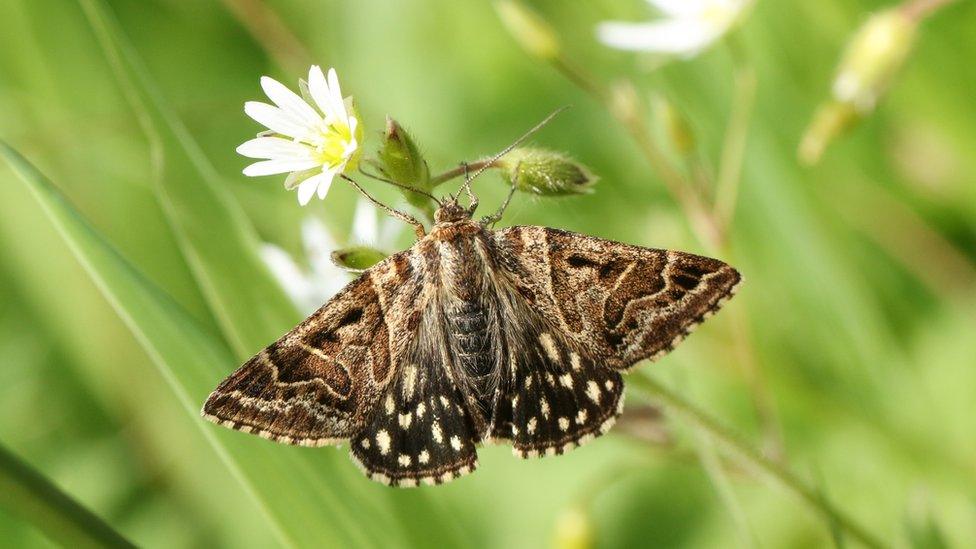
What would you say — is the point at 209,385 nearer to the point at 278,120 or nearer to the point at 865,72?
the point at 278,120

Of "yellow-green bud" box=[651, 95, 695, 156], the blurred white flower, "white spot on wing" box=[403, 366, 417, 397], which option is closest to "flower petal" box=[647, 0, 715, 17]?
"yellow-green bud" box=[651, 95, 695, 156]

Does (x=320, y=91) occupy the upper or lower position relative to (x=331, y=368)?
upper

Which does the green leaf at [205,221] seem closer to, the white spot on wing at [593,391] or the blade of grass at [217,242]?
the blade of grass at [217,242]

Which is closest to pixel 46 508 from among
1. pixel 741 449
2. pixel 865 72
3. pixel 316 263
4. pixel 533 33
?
pixel 741 449

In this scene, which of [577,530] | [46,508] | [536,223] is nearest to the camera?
[46,508]

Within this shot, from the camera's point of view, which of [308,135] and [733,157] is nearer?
[308,135]

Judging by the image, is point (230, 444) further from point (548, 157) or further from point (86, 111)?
point (86, 111)

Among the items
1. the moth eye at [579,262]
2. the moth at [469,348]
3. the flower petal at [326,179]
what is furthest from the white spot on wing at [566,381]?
→ the flower petal at [326,179]
